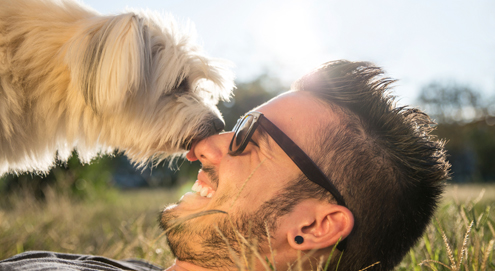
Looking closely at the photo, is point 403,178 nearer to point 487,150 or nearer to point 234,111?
point 234,111

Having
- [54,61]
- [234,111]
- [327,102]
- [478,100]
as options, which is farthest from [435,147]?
[478,100]

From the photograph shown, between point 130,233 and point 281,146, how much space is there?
3.06 m

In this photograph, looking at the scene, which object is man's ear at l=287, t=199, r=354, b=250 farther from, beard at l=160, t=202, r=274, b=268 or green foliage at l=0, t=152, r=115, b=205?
green foliage at l=0, t=152, r=115, b=205

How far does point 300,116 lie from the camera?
2.22 metres

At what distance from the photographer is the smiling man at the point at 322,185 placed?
1968mm

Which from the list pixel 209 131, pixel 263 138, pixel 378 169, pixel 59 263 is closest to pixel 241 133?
pixel 263 138

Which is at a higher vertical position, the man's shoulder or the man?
the man

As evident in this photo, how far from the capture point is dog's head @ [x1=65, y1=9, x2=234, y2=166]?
93.5 inches

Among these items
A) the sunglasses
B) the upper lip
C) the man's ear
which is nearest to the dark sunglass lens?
the sunglasses

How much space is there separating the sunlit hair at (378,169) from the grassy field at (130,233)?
0.17 meters

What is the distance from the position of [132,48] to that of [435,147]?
7.02 ft

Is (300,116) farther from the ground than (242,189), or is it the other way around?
(300,116)

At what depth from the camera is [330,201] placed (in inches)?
79.0

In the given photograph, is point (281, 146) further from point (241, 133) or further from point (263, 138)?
point (241, 133)
